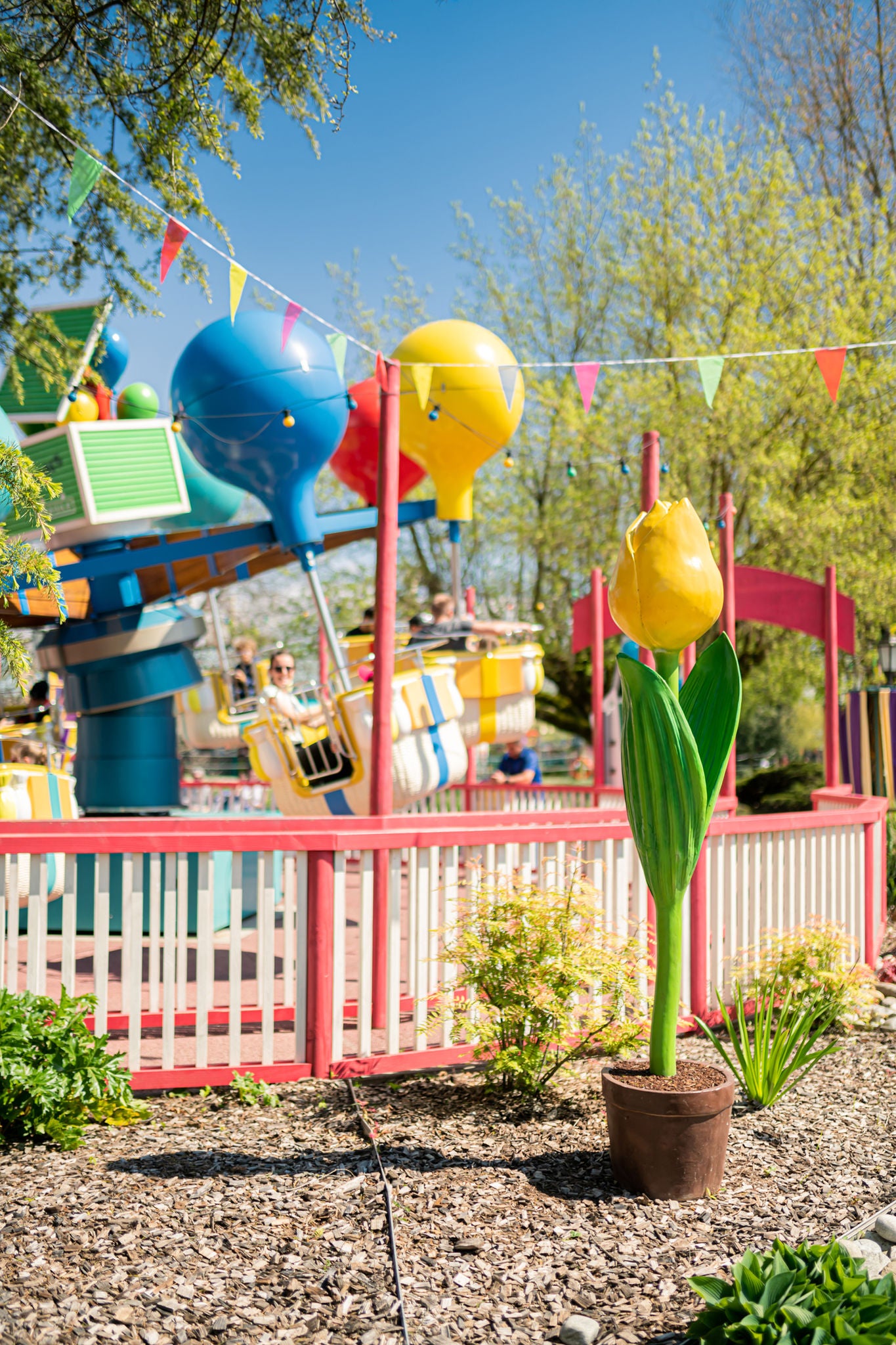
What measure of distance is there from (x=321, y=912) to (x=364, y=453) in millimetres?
5893

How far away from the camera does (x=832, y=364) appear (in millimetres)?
6328

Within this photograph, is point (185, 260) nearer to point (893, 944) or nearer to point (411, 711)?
point (411, 711)

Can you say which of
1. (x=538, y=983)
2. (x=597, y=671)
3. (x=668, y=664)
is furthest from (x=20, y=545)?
(x=597, y=671)

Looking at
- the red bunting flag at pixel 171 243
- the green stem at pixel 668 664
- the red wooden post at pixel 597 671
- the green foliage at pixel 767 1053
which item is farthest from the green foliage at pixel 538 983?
the red wooden post at pixel 597 671

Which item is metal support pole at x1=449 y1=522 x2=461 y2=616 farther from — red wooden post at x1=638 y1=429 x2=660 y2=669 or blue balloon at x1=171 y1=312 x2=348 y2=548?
red wooden post at x1=638 y1=429 x2=660 y2=669

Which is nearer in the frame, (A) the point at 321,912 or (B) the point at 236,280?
(A) the point at 321,912

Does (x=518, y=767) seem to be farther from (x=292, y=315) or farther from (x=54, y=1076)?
(x=54, y=1076)

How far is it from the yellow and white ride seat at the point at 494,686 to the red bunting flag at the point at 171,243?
393 cm

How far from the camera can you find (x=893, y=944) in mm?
7668

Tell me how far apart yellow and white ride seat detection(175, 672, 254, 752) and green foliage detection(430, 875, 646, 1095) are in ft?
26.9

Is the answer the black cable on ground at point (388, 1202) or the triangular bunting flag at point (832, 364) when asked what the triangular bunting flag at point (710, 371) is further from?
the black cable on ground at point (388, 1202)

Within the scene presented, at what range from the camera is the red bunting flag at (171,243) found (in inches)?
211

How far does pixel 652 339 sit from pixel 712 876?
595 inches

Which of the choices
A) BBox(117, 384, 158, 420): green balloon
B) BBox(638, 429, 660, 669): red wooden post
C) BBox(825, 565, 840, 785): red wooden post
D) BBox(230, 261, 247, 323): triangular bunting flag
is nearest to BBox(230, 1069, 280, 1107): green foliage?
BBox(638, 429, 660, 669): red wooden post
